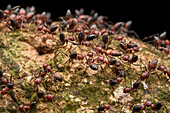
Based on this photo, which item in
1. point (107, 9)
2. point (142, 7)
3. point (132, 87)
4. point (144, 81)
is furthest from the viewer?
point (107, 9)

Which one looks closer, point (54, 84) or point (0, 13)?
→ point (54, 84)

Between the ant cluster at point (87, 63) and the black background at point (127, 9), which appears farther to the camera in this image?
the black background at point (127, 9)

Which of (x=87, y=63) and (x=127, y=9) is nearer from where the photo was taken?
(x=87, y=63)

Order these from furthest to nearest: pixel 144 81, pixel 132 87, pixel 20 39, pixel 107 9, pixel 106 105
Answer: pixel 107 9 < pixel 20 39 < pixel 144 81 < pixel 132 87 < pixel 106 105

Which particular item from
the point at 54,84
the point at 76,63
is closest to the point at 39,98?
the point at 54,84

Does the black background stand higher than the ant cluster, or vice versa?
the black background

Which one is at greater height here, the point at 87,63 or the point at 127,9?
the point at 127,9

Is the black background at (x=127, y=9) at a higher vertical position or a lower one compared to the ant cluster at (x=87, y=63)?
higher

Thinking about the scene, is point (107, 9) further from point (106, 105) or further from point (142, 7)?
point (106, 105)
